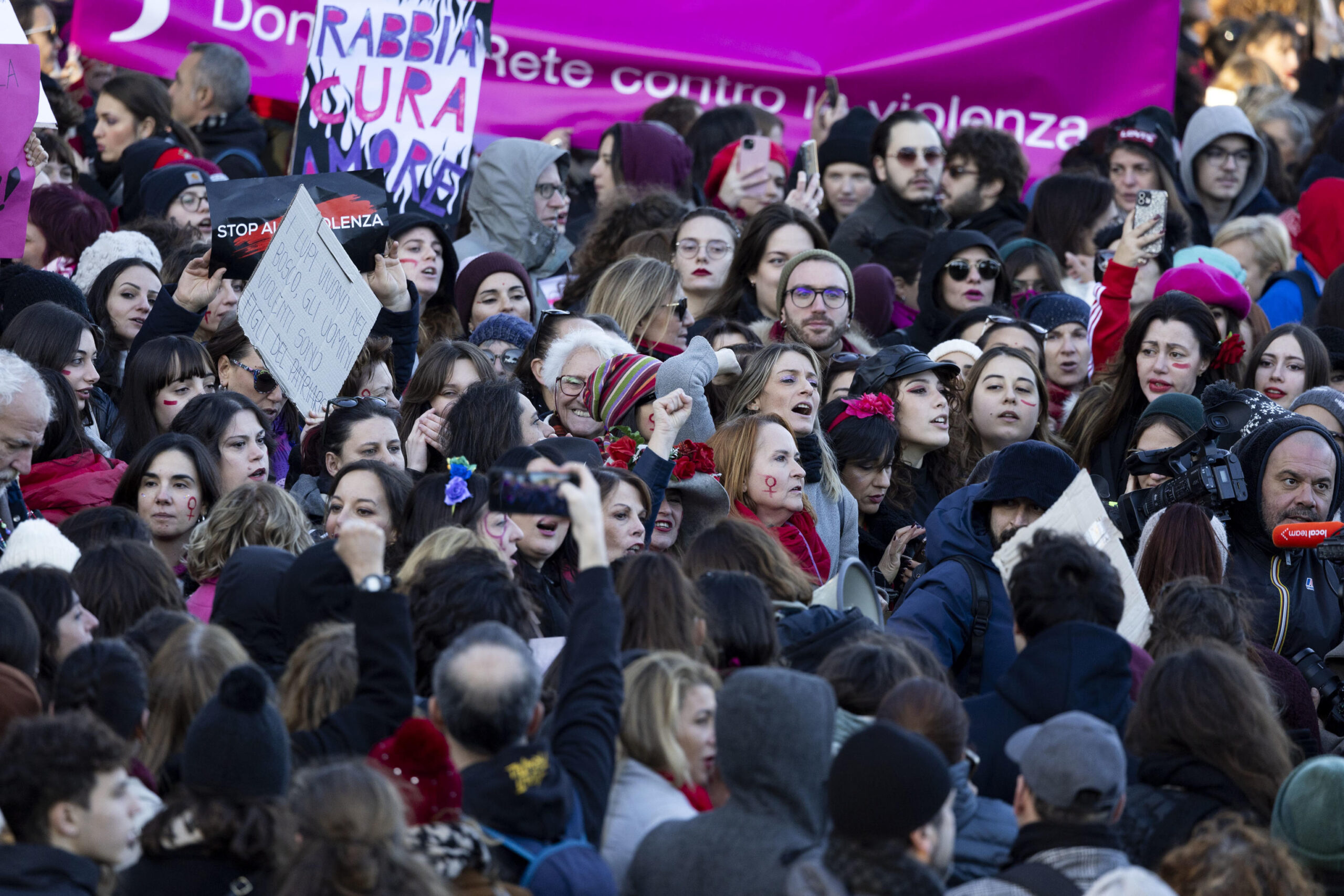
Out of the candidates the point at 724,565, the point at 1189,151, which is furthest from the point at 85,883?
the point at 1189,151

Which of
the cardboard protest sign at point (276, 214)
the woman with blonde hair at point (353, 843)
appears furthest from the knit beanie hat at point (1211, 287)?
the woman with blonde hair at point (353, 843)

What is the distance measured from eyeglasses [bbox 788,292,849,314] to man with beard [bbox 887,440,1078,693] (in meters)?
1.98

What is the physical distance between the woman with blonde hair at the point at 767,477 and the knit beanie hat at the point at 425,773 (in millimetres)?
2944

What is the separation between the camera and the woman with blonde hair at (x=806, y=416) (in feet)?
22.7

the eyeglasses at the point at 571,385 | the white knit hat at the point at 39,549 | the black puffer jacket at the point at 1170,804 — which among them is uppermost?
the eyeglasses at the point at 571,385

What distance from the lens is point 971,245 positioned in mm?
9008

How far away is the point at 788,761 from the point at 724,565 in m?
1.52

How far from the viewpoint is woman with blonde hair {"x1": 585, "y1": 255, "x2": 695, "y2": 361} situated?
7.78 meters

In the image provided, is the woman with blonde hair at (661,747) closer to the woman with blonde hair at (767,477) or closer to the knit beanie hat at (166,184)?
the woman with blonde hair at (767,477)

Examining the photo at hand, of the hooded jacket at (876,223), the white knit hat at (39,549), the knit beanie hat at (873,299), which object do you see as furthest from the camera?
the hooded jacket at (876,223)

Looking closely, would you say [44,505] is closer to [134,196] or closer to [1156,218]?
[134,196]

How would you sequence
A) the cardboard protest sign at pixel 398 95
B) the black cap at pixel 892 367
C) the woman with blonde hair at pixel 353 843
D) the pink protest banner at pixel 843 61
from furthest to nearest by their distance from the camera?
the pink protest banner at pixel 843 61
the cardboard protest sign at pixel 398 95
the black cap at pixel 892 367
the woman with blonde hair at pixel 353 843

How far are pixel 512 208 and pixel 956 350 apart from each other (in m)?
2.49

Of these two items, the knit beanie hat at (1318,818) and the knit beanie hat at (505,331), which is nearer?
the knit beanie hat at (1318,818)
